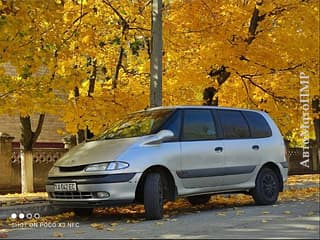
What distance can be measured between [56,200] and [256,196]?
3.75 m

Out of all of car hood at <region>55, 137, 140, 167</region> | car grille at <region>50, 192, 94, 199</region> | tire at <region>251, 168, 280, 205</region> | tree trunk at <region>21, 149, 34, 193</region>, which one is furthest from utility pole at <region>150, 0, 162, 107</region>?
tree trunk at <region>21, 149, 34, 193</region>

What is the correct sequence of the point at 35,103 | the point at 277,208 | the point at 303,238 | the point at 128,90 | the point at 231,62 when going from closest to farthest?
the point at 303,238 < the point at 277,208 < the point at 35,103 < the point at 231,62 < the point at 128,90

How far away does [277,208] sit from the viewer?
10.2 metres

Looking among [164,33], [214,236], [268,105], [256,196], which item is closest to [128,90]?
[164,33]

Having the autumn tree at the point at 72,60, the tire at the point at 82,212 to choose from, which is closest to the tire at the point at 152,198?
the tire at the point at 82,212

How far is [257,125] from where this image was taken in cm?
1099

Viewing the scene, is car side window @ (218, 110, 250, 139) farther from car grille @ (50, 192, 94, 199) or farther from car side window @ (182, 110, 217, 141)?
car grille @ (50, 192, 94, 199)

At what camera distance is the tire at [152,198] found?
28.9 feet

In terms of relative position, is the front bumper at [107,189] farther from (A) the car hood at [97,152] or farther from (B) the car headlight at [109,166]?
(A) the car hood at [97,152]

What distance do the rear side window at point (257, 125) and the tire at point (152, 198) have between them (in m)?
2.69

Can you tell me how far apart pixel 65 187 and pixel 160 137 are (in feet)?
5.49

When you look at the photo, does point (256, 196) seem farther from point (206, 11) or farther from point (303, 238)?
point (206, 11)

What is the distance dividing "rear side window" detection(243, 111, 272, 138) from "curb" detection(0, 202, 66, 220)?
12.5 ft

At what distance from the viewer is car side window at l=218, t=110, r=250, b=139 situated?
1033 cm
